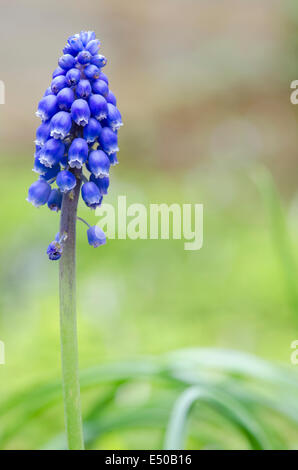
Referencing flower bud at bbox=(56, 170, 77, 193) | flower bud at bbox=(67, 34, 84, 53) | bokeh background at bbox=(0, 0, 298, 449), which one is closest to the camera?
flower bud at bbox=(56, 170, 77, 193)

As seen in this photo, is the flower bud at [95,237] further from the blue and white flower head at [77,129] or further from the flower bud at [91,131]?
the flower bud at [91,131]

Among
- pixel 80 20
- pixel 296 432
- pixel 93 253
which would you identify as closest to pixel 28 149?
pixel 80 20

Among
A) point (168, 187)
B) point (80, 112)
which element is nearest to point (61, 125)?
point (80, 112)

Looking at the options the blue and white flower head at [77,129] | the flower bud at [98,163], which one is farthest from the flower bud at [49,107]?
the flower bud at [98,163]

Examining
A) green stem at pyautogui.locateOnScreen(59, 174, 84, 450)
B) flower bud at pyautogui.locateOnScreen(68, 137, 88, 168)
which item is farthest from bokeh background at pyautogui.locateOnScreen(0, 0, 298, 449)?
flower bud at pyautogui.locateOnScreen(68, 137, 88, 168)

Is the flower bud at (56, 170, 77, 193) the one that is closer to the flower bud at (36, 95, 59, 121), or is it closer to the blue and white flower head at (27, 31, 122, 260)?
the blue and white flower head at (27, 31, 122, 260)

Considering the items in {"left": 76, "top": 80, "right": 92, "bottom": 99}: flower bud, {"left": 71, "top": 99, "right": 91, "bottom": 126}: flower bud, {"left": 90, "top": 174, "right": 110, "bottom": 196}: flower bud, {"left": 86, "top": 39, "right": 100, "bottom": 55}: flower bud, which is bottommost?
{"left": 90, "top": 174, "right": 110, "bottom": 196}: flower bud

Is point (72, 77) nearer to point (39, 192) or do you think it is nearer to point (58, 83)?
point (58, 83)
